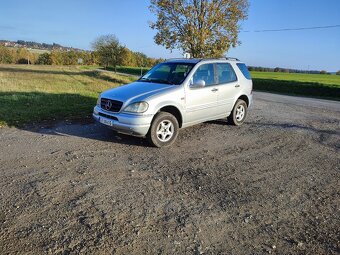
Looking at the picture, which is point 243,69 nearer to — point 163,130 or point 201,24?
point 163,130

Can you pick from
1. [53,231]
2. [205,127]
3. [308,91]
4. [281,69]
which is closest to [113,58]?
[281,69]

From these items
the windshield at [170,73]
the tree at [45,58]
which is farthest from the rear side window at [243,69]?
the tree at [45,58]

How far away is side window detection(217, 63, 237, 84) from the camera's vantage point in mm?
7934

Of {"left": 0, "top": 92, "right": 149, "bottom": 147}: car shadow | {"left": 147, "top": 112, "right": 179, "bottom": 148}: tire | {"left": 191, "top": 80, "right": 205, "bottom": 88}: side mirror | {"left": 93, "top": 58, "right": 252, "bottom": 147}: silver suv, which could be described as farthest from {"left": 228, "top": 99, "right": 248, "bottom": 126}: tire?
{"left": 0, "top": 92, "right": 149, "bottom": 147}: car shadow

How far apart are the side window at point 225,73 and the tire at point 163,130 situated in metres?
1.96

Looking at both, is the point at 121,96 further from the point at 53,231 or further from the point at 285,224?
the point at 285,224

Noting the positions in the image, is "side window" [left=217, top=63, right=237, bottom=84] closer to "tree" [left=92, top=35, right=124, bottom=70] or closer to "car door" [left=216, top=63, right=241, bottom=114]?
"car door" [left=216, top=63, right=241, bottom=114]

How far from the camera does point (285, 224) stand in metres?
3.75

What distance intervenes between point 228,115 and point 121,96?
3.28 m

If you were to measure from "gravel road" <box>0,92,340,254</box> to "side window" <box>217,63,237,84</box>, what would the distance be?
1.56 meters

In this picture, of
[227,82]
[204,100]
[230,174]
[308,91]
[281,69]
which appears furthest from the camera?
[281,69]

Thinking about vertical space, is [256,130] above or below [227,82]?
below

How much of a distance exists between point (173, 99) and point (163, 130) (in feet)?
2.24

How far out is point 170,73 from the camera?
7480mm
